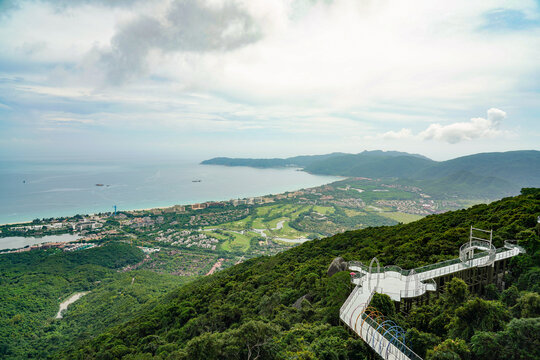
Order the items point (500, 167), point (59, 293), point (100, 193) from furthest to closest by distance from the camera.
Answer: point (500, 167) → point (100, 193) → point (59, 293)

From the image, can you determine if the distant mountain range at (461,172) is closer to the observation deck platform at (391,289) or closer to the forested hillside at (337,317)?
the forested hillside at (337,317)

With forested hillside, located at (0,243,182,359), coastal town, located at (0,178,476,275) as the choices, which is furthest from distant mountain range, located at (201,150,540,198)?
forested hillside, located at (0,243,182,359)

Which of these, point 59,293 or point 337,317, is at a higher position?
point 337,317

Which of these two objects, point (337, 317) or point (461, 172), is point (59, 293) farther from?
point (461, 172)

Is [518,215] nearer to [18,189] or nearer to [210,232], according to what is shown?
[210,232]

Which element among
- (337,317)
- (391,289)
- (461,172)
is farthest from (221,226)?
(461,172)

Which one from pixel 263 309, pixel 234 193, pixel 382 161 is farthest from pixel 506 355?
pixel 382 161
